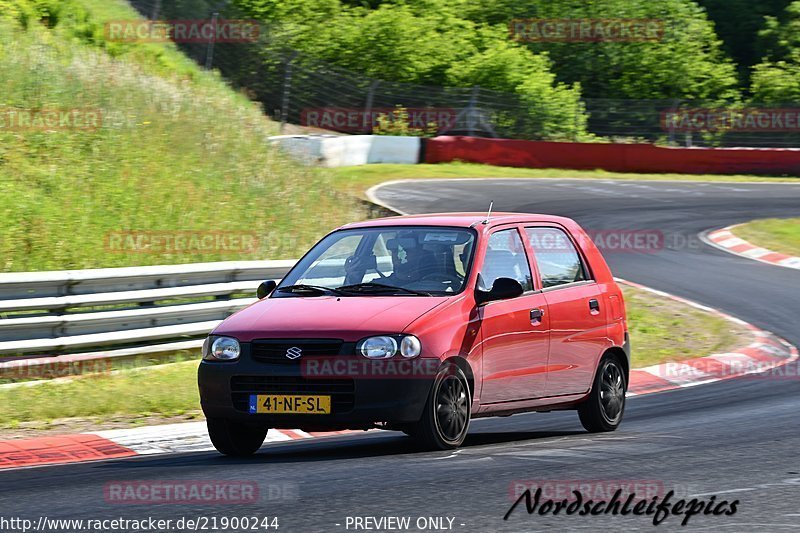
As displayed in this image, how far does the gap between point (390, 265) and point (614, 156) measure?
26.2 metres

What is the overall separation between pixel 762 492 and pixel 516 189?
21241 mm

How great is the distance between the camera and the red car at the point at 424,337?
763 cm

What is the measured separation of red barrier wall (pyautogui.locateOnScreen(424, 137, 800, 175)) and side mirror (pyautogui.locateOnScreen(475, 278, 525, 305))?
23.9m

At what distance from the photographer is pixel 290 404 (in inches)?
303

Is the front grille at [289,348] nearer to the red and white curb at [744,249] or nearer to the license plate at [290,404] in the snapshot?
the license plate at [290,404]

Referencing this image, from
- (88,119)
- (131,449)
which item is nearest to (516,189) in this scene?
(88,119)

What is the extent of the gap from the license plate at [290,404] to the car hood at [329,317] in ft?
1.21

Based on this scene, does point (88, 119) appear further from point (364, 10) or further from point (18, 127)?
point (364, 10)

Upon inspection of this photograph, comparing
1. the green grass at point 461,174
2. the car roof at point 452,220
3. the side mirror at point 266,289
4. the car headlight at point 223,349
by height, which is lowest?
the green grass at point 461,174

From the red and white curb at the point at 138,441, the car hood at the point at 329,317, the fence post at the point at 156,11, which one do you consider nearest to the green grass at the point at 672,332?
the red and white curb at the point at 138,441

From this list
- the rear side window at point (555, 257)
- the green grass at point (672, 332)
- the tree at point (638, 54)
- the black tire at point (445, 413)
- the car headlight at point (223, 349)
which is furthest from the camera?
the tree at point (638, 54)

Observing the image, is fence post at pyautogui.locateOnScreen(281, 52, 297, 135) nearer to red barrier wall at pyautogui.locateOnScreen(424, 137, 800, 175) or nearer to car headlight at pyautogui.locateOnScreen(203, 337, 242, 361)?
red barrier wall at pyautogui.locateOnScreen(424, 137, 800, 175)

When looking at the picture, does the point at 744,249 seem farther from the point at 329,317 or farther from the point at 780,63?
the point at 780,63

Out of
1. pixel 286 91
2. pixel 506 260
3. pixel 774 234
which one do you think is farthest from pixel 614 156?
pixel 506 260
